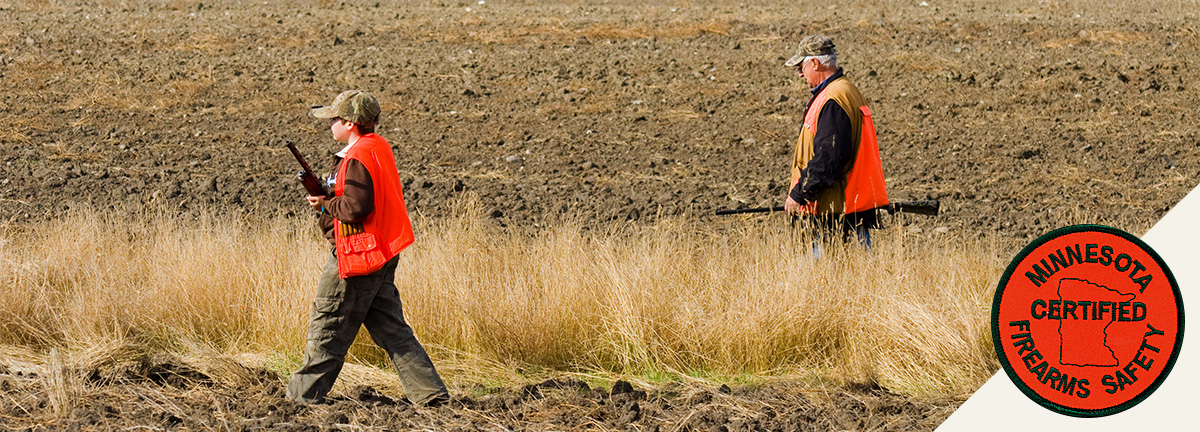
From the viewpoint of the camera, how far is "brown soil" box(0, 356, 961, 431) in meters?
4.71

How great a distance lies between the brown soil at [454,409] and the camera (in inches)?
186

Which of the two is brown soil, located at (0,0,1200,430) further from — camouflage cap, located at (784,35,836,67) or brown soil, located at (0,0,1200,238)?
camouflage cap, located at (784,35,836,67)

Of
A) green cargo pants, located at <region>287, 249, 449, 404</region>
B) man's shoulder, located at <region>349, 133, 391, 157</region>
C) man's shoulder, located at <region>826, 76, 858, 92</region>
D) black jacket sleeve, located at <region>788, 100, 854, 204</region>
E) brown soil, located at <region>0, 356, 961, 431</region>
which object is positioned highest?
man's shoulder, located at <region>349, 133, 391, 157</region>

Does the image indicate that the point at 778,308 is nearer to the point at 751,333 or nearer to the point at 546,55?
the point at 751,333

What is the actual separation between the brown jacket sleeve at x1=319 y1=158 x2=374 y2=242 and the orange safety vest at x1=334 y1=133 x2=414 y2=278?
26 mm

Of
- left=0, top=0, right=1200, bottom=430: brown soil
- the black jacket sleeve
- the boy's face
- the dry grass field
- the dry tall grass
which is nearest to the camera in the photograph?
the boy's face

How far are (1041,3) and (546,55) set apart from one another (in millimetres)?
10845

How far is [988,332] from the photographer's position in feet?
18.1

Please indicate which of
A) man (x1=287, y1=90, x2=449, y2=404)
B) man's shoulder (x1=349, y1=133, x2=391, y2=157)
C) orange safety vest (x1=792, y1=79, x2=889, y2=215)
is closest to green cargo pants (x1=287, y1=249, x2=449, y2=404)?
man (x1=287, y1=90, x2=449, y2=404)

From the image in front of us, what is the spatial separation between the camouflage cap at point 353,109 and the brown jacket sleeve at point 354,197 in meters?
0.19

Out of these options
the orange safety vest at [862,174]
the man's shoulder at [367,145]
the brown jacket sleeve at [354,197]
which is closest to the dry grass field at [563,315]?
the orange safety vest at [862,174]

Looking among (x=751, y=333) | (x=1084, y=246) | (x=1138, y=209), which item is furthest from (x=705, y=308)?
(x=1138, y=209)

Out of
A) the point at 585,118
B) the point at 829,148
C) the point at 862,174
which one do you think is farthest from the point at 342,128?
the point at 585,118

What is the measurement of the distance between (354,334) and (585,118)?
895cm
